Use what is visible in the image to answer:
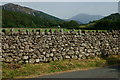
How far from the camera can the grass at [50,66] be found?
43.6 feet

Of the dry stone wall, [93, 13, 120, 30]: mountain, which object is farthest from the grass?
[93, 13, 120, 30]: mountain

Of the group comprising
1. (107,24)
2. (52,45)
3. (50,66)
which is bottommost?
(50,66)

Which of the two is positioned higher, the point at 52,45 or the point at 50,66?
the point at 52,45

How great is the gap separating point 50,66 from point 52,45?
2.38 m

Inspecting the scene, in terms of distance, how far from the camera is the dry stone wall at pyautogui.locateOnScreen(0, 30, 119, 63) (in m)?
15.1

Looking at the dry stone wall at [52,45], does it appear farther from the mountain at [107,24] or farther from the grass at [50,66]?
the mountain at [107,24]

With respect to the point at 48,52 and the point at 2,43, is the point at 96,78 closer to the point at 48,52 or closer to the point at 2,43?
the point at 48,52

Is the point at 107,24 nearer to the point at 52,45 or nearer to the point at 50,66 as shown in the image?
the point at 52,45

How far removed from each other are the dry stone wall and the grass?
26.2 inches

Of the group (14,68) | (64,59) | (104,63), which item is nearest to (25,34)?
(14,68)

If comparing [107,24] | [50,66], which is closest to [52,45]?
[50,66]

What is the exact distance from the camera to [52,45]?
55.9 feet

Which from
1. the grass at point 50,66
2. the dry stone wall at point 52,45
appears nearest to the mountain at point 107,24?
the dry stone wall at point 52,45

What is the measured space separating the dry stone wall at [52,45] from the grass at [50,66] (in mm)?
666
